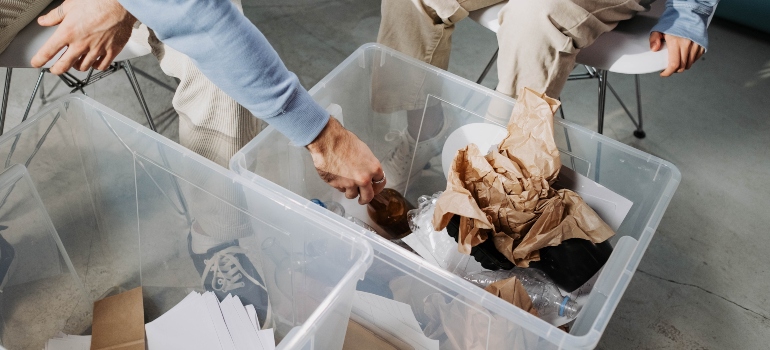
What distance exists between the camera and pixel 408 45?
4.19 ft

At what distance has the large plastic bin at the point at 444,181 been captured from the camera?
82 cm

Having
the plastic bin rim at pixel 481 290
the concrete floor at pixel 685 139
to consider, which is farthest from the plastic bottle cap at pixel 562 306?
the concrete floor at pixel 685 139

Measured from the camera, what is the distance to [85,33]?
992 millimetres

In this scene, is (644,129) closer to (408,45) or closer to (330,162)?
(408,45)

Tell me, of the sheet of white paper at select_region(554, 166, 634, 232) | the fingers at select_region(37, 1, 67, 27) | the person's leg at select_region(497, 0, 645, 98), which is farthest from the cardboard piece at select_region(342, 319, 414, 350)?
the fingers at select_region(37, 1, 67, 27)

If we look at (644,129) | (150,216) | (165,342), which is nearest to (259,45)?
(150,216)

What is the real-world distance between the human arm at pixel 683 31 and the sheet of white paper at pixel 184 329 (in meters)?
0.89

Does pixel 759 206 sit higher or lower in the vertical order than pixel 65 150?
lower

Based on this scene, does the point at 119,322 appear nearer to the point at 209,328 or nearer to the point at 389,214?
the point at 209,328

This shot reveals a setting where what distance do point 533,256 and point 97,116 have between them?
678 mm

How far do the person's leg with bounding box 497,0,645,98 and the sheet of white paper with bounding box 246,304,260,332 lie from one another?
581 mm

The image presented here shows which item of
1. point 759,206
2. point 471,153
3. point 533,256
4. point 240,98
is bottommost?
point 759,206

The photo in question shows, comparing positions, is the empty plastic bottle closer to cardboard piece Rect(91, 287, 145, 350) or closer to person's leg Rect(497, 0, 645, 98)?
person's leg Rect(497, 0, 645, 98)

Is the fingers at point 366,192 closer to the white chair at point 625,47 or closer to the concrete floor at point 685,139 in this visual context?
the white chair at point 625,47
